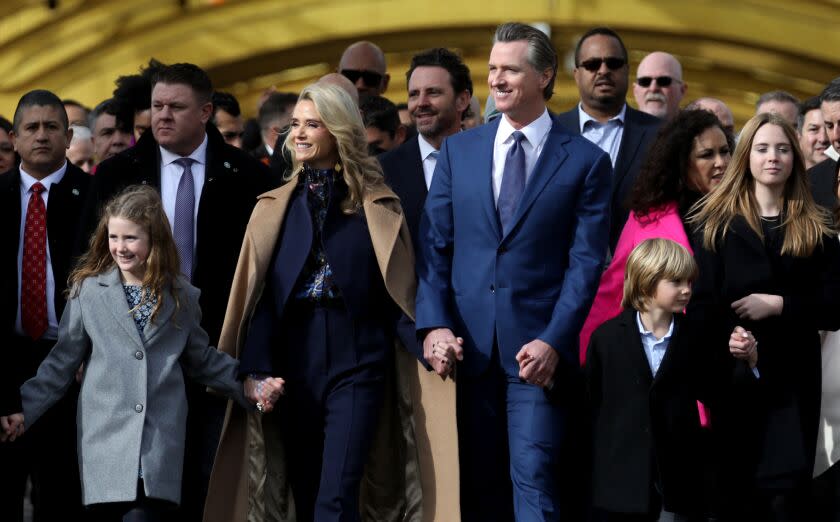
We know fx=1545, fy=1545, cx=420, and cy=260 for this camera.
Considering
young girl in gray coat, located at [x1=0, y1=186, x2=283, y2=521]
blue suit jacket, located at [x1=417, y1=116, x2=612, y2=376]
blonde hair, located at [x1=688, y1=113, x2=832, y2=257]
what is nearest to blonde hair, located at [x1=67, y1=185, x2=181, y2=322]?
young girl in gray coat, located at [x1=0, y1=186, x2=283, y2=521]

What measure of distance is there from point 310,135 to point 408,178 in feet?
3.46

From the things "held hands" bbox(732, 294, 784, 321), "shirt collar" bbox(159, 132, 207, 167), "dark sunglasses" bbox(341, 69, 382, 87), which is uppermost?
"dark sunglasses" bbox(341, 69, 382, 87)

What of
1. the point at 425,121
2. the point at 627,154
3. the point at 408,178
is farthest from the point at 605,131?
the point at 408,178

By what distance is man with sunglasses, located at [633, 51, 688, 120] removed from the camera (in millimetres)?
9664

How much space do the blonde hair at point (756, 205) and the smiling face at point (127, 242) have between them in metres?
2.48

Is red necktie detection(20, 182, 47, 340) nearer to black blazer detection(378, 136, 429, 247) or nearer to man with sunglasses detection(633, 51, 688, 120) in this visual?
black blazer detection(378, 136, 429, 247)

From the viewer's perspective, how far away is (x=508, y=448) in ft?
21.6

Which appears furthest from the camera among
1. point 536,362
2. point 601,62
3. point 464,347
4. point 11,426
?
point 601,62

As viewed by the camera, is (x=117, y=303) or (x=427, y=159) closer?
(x=117, y=303)

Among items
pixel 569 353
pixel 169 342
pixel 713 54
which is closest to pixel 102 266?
pixel 169 342

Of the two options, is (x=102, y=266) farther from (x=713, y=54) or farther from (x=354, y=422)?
(x=713, y=54)

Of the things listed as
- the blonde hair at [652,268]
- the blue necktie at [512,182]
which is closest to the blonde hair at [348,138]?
the blue necktie at [512,182]

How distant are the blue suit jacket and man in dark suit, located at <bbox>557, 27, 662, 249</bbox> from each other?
4.40ft

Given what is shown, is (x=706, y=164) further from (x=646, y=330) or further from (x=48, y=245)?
(x=48, y=245)
